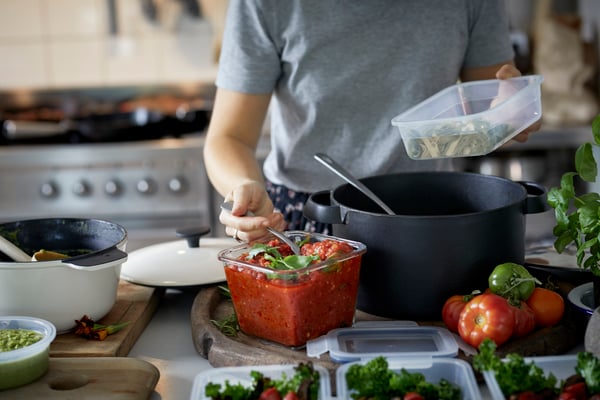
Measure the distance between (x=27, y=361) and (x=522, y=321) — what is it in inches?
25.2

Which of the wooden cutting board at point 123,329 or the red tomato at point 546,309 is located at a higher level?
the red tomato at point 546,309

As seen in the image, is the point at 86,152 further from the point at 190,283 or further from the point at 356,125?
the point at 190,283

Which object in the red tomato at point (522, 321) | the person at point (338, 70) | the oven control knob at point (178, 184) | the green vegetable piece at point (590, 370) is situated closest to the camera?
the green vegetable piece at point (590, 370)

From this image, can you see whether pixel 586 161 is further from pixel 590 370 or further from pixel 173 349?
pixel 173 349

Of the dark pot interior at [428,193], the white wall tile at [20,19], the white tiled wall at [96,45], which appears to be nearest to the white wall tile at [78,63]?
the white tiled wall at [96,45]

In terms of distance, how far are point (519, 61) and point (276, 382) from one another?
7.56ft

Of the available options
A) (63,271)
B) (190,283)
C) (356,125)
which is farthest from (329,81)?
(63,271)

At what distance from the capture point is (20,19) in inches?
122

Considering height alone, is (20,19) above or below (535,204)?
above

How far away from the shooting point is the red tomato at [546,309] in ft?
3.52

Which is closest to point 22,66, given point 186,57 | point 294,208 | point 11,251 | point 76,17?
point 76,17

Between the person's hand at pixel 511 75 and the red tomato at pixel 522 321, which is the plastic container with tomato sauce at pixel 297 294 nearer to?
the red tomato at pixel 522 321

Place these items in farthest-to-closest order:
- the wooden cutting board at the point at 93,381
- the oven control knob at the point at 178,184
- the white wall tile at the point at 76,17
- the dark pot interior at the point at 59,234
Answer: the white wall tile at the point at 76,17 < the oven control knob at the point at 178,184 < the dark pot interior at the point at 59,234 < the wooden cutting board at the point at 93,381

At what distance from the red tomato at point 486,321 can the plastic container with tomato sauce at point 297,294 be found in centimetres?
16
